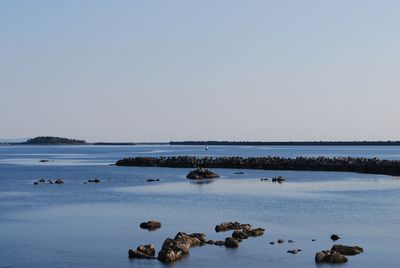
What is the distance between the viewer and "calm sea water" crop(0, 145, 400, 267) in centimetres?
Result: 2814

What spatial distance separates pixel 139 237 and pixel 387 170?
57.0m

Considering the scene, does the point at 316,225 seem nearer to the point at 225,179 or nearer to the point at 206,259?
the point at 206,259

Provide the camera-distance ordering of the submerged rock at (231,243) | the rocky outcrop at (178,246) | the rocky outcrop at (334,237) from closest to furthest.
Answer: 1. the rocky outcrop at (178,246)
2. the submerged rock at (231,243)
3. the rocky outcrop at (334,237)

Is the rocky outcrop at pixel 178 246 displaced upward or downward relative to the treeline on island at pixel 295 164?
downward

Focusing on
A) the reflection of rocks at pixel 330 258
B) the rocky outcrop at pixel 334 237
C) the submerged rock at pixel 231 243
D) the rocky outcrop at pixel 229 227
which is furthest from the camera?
the rocky outcrop at pixel 229 227

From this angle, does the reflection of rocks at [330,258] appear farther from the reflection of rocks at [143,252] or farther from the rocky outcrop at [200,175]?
the rocky outcrop at [200,175]

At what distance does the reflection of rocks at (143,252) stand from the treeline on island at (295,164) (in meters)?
57.4

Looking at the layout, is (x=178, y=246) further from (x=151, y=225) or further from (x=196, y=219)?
(x=196, y=219)

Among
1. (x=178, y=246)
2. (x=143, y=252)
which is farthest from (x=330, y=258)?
(x=143, y=252)

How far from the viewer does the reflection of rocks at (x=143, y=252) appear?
27.9 meters

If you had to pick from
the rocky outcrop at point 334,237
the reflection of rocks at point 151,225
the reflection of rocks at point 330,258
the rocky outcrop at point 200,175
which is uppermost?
the rocky outcrop at point 200,175

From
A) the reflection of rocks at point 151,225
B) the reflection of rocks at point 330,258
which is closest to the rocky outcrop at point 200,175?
the reflection of rocks at point 151,225

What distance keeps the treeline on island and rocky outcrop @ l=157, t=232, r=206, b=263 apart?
54680 mm

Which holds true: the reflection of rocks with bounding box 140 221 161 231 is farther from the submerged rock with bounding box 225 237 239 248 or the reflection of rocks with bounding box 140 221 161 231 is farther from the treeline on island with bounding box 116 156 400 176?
the treeline on island with bounding box 116 156 400 176
